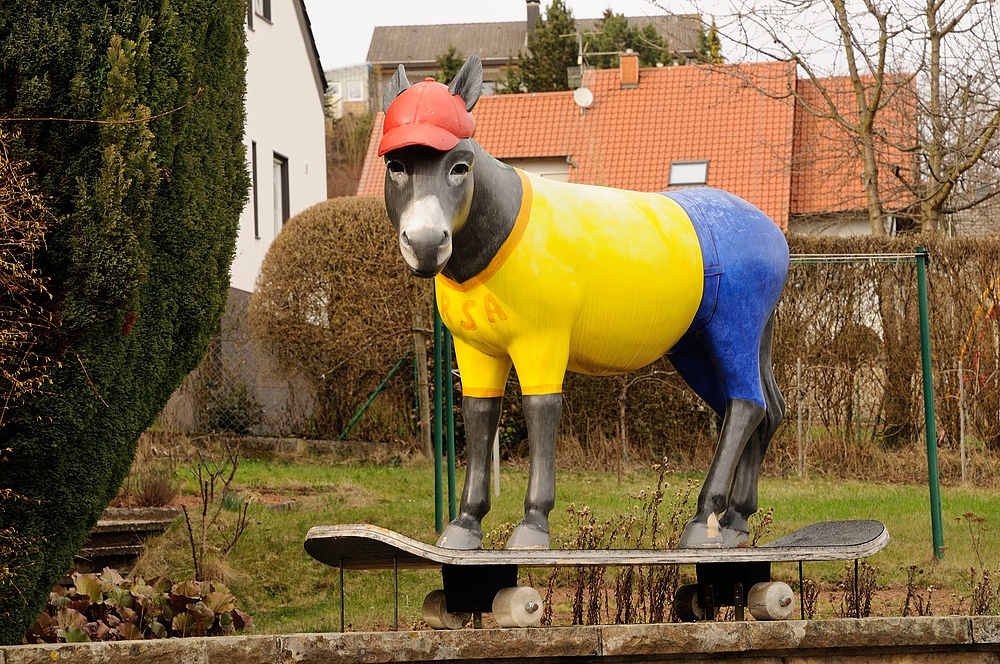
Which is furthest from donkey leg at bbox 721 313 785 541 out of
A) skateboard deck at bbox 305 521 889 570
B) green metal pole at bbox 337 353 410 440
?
green metal pole at bbox 337 353 410 440

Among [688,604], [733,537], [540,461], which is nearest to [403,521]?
[688,604]

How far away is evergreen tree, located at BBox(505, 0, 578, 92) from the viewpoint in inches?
1302

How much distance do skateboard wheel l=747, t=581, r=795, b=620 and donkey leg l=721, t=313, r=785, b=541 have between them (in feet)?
0.67

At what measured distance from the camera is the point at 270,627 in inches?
245

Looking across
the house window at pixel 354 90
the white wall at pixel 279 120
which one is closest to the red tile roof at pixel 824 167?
the white wall at pixel 279 120

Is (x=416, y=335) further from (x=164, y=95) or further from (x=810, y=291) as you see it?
(x=164, y=95)

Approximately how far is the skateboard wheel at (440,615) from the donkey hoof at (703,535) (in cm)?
81

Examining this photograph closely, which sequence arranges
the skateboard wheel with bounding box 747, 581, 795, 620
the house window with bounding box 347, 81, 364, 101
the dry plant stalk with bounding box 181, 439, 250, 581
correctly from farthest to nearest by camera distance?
the house window with bounding box 347, 81, 364, 101 < the dry plant stalk with bounding box 181, 439, 250, 581 < the skateboard wheel with bounding box 747, 581, 795, 620

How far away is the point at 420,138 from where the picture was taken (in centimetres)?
370

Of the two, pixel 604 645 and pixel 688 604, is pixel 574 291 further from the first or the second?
pixel 688 604

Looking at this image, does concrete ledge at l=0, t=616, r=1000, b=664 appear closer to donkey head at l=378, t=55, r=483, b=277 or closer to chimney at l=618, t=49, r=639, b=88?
donkey head at l=378, t=55, r=483, b=277

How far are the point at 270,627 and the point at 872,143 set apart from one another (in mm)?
11427

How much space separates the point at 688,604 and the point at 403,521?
12.1ft

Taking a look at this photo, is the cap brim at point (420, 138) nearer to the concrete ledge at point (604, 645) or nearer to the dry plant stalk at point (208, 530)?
the concrete ledge at point (604, 645)
